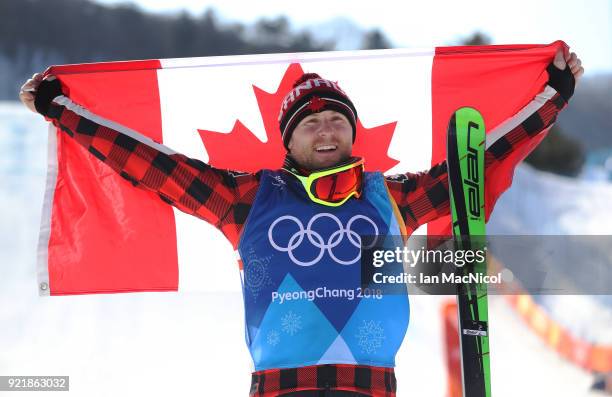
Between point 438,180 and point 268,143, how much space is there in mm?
861

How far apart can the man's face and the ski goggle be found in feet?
0.35

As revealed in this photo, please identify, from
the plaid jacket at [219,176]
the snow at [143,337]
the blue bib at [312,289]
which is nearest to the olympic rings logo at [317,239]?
the blue bib at [312,289]

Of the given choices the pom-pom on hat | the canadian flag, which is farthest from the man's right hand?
the pom-pom on hat

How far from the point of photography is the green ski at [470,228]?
2945 mm

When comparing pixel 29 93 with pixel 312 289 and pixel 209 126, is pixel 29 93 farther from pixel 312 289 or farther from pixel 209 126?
pixel 312 289

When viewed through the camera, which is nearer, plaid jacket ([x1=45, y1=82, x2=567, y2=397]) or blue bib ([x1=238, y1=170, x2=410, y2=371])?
blue bib ([x1=238, y1=170, x2=410, y2=371])

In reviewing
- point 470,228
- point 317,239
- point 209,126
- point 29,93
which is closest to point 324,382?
point 317,239

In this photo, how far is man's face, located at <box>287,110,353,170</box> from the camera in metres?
3.08

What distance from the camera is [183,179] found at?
3.08 metres

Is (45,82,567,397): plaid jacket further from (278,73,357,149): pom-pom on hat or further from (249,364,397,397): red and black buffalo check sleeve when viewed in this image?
(278,73,357,149): pom-pom on hat

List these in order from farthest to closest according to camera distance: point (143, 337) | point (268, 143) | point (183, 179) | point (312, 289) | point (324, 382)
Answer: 1. point (143, 337)
2. point (268, 143)
3. point (183, 179)
4. point (312, 289)
5. point (324, 382)

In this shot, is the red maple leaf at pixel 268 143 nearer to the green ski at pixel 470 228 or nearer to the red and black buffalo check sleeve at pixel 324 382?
the green ski at pixel 470 228

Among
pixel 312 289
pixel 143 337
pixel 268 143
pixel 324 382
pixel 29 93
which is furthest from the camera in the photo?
pixel 143 337

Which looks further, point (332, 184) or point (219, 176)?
point (219, 176)
